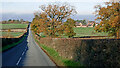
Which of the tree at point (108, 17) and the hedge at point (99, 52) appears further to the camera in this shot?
the tree at point (108, 17)

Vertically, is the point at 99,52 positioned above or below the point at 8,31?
above

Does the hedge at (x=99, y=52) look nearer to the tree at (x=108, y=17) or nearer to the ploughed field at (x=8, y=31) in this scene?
the ploughed field at (x=8, y=31)

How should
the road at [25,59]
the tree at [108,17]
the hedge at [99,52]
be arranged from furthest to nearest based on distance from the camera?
the tree at [108,17]
the road at [25,59]
the hedge at [99,52]

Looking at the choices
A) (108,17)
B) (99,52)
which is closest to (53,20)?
(108,17)

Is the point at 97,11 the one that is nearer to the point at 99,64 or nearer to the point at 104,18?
the point at 104,18

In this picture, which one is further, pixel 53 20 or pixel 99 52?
pixel 53 20

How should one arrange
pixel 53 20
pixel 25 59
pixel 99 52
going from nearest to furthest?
pixel 99 52
pixel 25 59
pixel 53 20

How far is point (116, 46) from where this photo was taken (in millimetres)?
8891

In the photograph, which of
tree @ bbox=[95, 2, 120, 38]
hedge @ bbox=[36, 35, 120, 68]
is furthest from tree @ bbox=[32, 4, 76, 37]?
hedge @ bbox=[36, 35, 120, 68]

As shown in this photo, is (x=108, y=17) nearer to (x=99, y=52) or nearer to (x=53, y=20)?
(x=53, y=20)

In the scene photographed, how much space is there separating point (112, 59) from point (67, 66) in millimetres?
3925

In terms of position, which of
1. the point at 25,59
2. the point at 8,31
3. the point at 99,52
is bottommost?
the point at 8,31

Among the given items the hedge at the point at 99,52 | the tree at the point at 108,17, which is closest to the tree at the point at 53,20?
the tree at the point at 108,17

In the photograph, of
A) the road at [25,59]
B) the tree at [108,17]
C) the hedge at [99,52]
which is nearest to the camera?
the hedge at [99,52]
